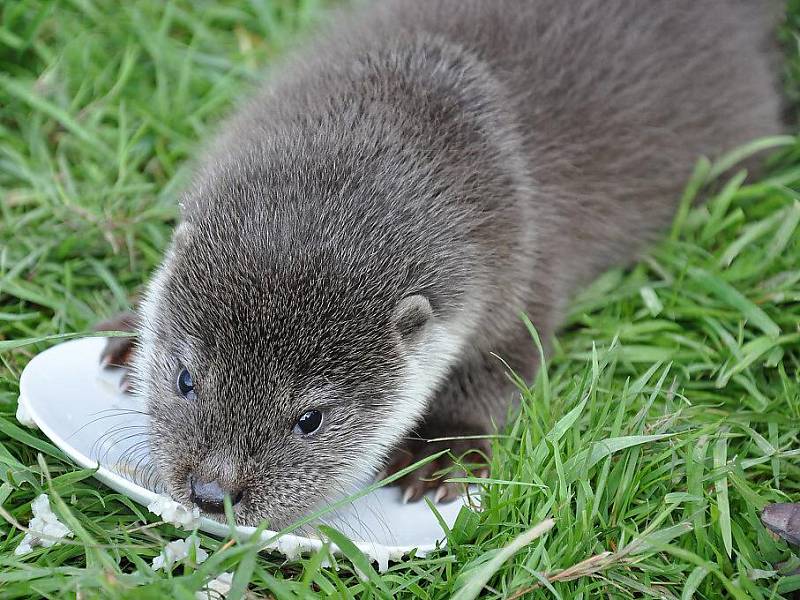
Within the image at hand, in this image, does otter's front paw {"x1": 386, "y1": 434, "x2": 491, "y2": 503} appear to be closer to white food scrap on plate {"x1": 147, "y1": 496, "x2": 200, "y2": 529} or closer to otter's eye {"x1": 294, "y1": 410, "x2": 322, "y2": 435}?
otter's eye {"x1": 294, "y1": 410, "x2": 322, "y2": 435}

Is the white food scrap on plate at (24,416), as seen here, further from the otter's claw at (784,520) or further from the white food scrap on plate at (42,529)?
the otter's claw at (784,520)

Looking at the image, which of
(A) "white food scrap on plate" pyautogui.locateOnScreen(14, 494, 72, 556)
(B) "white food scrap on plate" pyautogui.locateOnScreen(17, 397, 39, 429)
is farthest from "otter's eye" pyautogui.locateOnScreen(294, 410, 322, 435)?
(B) "white food scrap on plate" pyautogui.locateOnScreen(17, 397, 39, 429)

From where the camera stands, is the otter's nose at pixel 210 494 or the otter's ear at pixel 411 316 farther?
the otter's ear at pixel 411 316

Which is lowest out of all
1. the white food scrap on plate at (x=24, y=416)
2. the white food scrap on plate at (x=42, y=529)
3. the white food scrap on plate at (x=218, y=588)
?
the white food scrap on plate at (x=218, y=588)

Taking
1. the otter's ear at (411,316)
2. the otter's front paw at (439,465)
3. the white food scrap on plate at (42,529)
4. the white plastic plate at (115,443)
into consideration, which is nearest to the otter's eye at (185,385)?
the white plastic plate at (115,443)

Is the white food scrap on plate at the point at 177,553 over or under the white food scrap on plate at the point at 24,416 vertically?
under

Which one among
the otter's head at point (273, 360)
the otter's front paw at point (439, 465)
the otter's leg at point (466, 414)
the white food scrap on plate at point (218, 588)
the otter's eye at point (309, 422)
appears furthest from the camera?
the otter's leg at point (466, 414)

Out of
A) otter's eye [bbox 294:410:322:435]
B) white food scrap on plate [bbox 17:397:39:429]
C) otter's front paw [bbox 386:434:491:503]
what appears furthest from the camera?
otter's front paw [bbox 386:434:491:503]

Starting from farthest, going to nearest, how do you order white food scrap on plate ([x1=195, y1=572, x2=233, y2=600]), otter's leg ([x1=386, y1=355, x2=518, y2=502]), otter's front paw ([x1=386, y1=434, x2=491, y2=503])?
otter's leg ([x1=386, y1=355, x2=518, y2=502])
otter's front paw ([x1=386, y1=434, x2=491, y2=503])
white food scrap on plate ([x1=195, y1=572, x2=233, y2=600])
